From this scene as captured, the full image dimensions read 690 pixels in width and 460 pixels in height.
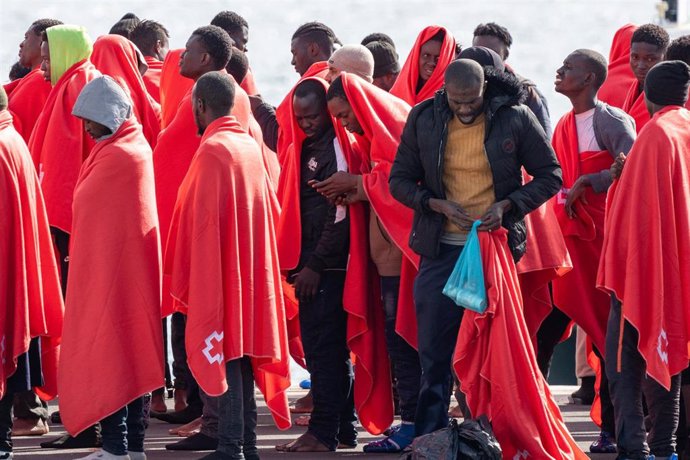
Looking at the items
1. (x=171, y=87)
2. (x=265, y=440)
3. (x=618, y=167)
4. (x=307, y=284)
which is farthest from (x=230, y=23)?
(x=618, y=167)

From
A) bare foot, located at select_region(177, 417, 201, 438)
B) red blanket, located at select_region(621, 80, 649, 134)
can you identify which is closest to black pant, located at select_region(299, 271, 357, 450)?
bare foot, located at select_region(177, 417, 201, 438)

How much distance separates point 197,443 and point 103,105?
1903mm

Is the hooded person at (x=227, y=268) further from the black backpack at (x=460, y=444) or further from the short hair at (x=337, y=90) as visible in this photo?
the black backpack at (x=460, y=444)

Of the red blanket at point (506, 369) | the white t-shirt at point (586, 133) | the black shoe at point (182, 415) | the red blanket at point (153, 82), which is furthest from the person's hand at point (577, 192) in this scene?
the red blanket at point (153, 82)

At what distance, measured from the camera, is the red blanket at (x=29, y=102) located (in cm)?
1062

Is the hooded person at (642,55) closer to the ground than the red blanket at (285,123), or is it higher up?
higher up

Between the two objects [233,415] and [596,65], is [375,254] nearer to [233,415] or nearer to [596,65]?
[233,415]

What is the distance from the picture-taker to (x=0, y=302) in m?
8.37

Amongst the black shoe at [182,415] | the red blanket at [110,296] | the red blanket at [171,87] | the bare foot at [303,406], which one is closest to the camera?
the red blanket at [110,296]

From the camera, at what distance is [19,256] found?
27.7 feet

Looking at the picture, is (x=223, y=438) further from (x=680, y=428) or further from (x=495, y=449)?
(x=680, y=428)

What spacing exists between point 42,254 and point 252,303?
1.22 m

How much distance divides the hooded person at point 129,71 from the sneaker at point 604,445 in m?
3.43

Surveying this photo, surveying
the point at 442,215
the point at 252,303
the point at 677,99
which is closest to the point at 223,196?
the point at 252,303
